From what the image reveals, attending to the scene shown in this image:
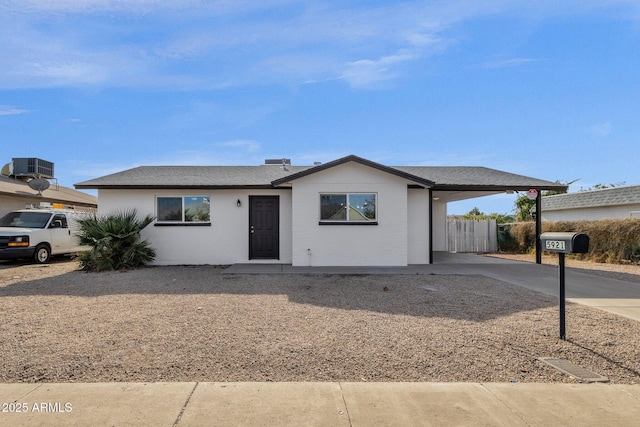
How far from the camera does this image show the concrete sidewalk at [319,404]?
328 centimetres

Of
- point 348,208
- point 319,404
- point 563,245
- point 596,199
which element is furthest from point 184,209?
point 596,199

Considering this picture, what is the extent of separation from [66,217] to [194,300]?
1091cm

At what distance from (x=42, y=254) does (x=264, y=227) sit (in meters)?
8.49

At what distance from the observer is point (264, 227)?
1361 cm

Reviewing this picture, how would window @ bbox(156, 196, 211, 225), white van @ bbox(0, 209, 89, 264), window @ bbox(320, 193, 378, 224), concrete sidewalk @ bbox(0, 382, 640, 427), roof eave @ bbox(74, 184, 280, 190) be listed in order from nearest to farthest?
concrete sidewalk @ bbox(0, 382, 640, 427)
window @ bbox(320, 193, 378, 224)
roof eave @ bbox(74, 184, 280, 190)
white van @ bbox(0, 209, 89, 264)
window @ bbox(156, 196, 211, 225)

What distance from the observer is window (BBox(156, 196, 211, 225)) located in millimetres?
13570

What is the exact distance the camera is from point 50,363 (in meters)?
4.47

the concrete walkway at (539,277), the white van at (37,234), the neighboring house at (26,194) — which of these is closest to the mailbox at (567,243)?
the concrete walkway at (539,277)

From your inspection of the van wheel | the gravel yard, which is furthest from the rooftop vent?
the gravel yard

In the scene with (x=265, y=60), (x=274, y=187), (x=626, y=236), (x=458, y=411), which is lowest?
(x=458, y=411)

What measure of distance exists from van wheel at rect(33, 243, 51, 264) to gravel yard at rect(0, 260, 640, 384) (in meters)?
5.52

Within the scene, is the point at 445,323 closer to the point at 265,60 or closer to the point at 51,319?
the point at 51,319

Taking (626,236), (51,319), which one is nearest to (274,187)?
(51,319)

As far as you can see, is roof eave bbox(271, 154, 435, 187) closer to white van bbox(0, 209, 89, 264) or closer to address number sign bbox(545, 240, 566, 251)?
address number sign bbox(545, 240, 566, 251)
